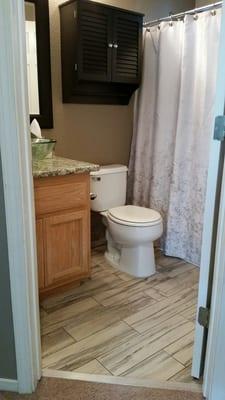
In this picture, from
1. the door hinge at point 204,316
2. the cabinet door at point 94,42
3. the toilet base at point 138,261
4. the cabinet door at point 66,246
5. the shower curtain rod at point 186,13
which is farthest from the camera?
the toilet base at point 138,261

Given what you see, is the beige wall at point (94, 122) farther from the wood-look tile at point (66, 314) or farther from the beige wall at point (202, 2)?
the wood-look tile at point (66, 314)

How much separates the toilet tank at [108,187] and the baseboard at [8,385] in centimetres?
141

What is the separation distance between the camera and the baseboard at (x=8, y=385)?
143 cm

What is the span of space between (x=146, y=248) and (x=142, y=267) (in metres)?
0.15

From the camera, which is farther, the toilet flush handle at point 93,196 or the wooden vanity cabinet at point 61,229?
the toilet flush handle at point 93,196

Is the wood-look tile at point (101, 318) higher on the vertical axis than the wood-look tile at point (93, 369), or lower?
lower

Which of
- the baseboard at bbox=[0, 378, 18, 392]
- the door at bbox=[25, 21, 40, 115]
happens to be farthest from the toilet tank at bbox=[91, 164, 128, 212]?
the baseboard at bbox=[0, 378, 18, 392]

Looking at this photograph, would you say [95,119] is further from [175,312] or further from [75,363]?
[75,363]

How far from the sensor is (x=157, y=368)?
62.6 inches

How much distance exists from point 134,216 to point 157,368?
3.45 ft

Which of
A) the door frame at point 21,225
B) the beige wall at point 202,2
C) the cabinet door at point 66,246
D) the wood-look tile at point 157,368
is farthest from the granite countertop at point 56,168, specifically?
the beige wall at point 202,2

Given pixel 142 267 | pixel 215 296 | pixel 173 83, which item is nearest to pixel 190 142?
pixel 173 83

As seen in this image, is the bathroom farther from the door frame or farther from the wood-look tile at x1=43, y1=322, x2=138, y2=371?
the door frame

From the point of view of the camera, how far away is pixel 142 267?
2.43m
